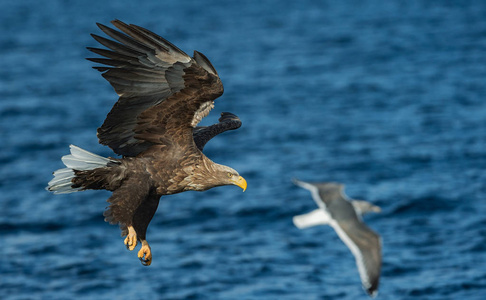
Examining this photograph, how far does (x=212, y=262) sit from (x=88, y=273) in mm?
2042

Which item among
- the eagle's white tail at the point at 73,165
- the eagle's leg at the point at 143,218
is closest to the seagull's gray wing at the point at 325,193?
the eagle's leg at the point at 143,218

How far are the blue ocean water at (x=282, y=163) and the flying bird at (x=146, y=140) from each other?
6515mm

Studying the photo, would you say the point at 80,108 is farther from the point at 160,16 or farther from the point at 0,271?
the point at 160,16

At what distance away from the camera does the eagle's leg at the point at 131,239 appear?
658 cm

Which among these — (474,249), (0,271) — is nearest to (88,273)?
(0,271)

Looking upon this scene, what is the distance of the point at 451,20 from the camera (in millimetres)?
33500

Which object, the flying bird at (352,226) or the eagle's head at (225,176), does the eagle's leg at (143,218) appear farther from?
the flying bird at (352,226)

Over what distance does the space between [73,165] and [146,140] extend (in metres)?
0.59

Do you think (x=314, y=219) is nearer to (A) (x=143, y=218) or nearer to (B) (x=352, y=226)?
(B) (x=352, y=226)

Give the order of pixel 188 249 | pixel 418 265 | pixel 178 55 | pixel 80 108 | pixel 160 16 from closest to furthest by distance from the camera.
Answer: pixel 178 55
pixel 418 265
pixel 188 249
pixel 80 108
pixel 160 16

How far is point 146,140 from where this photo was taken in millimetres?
6652

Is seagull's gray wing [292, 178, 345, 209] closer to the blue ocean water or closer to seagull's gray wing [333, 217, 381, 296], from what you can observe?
seagull's gray wing [333, 217, 381, 296]

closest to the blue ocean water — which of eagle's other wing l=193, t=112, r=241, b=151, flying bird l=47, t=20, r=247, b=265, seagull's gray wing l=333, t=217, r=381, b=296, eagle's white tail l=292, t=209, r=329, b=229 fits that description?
eagle's white tail l=292, t=209, r=329, b=229

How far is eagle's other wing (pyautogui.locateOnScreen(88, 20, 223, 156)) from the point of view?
599 centimetres
